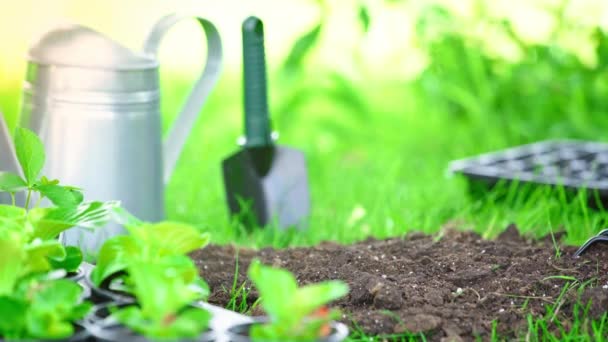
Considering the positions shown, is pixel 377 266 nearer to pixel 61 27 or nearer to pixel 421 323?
pixel 421 323

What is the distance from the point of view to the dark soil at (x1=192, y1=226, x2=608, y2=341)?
1331mm

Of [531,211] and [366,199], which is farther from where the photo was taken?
[366,199]

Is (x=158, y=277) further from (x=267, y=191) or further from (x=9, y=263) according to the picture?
(x=267, y=191)

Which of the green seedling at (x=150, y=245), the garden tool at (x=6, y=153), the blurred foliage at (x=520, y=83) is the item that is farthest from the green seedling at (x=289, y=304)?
the blurred foliage at (x=520, y=83)

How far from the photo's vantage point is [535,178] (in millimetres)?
2391

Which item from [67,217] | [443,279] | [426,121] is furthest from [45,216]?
[426,121]

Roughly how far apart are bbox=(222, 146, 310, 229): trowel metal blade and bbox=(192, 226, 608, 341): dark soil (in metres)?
0.44

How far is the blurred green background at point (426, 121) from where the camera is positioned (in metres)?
2.27

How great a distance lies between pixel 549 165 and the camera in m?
2.67

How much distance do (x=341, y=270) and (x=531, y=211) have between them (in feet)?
2.71

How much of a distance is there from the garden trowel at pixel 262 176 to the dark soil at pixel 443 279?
0.44m

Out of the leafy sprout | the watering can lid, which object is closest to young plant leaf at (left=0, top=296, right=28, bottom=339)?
the leafy sprout

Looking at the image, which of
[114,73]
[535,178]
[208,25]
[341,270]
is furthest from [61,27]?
[535,178]

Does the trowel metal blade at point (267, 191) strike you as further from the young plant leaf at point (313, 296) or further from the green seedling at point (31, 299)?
the young plant leaf at point (313, 296)
